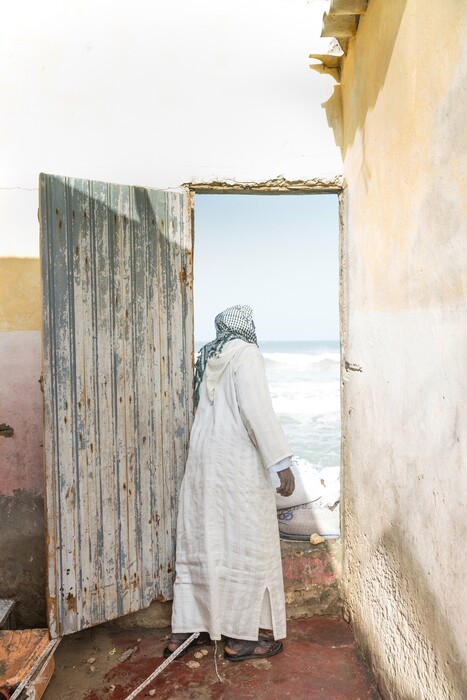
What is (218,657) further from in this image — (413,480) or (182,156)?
(182,156)

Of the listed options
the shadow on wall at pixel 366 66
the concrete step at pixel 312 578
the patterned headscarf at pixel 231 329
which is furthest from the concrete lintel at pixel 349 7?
the concrete step at pixel 312 578

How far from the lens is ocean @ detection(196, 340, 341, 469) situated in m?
10.1

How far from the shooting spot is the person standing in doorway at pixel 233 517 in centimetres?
278

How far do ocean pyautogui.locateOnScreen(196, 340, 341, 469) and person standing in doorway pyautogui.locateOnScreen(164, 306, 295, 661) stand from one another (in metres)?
5.97

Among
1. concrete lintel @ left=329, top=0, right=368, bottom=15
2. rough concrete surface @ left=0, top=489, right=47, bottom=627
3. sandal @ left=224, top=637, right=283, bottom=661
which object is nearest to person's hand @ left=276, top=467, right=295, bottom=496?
sandal @ left=224, top=637, right=283, bottom=661

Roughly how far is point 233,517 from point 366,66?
2548 millimetres

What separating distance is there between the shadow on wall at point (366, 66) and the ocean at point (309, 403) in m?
6.53

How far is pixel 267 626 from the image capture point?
2.88m

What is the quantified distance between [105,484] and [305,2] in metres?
3.20

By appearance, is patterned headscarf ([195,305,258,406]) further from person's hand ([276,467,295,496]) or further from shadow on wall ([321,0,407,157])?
shadow on wall ([321,0,407,157])

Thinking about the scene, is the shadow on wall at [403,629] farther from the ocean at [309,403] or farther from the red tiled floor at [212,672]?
the ocean at [309,403]

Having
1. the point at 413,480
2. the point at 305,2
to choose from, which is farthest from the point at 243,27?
the point at 413,480

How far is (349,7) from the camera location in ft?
8.49

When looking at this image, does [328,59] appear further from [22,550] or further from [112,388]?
[22,550]
